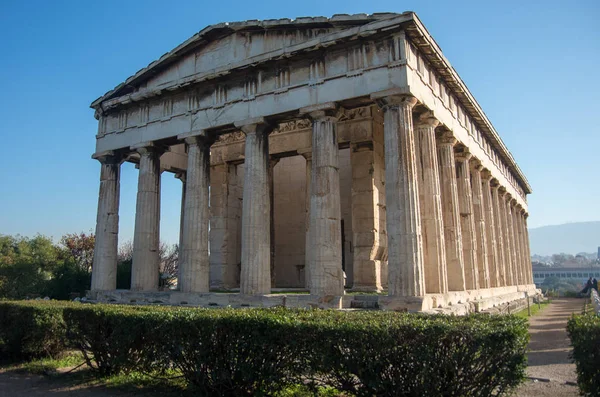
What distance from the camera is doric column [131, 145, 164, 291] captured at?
19688 millimetres

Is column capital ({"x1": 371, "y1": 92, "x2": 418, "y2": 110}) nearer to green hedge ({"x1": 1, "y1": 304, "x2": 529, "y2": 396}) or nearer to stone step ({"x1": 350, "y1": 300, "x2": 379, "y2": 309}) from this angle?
Answer: stone step ({"x1": 350, "y1": 300, "x2": 379, "y2": 309})

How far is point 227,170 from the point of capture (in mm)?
24047

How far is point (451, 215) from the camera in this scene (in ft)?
61.1

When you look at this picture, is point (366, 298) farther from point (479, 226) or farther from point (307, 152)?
point (479, 226)

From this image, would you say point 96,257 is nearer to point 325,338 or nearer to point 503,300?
point 325,338

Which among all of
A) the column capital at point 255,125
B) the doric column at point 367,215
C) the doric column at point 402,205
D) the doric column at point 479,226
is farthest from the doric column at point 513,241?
the column capital at point 255,125

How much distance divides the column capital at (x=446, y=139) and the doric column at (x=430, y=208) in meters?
2.01

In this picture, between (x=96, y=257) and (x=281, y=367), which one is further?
(x=96, y=257)

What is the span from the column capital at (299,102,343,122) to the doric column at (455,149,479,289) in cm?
823

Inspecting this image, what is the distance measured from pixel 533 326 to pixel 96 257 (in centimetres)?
1896

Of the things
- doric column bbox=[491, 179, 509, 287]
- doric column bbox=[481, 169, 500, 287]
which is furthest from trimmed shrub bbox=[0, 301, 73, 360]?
doric column bbox=[491, 179, 509, 287]

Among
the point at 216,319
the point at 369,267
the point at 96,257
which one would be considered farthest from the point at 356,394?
the point at 96,257

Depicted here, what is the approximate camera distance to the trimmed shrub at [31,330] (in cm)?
1098

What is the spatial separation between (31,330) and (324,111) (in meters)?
10.6
